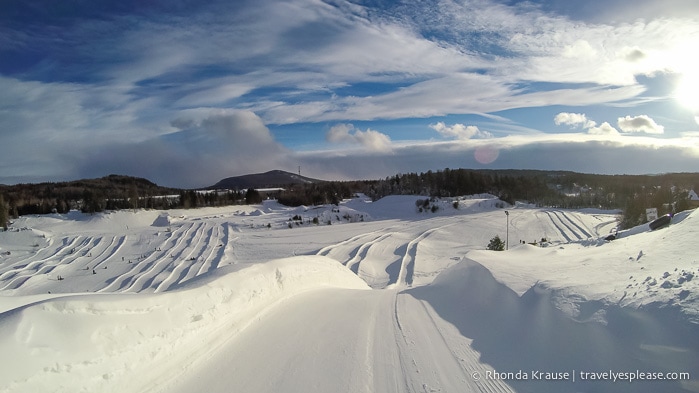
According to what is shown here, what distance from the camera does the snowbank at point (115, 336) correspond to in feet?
10.9

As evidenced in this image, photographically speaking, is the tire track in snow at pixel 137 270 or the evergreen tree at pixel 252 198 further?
the evergreen tree at pixel 252 198

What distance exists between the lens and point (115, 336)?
4031 millimetres

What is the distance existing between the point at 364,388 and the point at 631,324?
2.97m

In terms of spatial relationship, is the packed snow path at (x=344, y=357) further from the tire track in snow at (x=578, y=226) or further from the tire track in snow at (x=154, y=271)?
the tire track in snow at (x=578, y=226)

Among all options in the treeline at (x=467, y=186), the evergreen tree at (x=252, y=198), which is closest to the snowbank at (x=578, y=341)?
the treeline at (x=467, y=186)

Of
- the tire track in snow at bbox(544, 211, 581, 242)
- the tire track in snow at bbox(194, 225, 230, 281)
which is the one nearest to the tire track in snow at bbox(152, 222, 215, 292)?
the tire track in snow at bbox(194, 225, 230, 281)

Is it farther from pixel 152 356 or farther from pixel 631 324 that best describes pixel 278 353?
pixel 631 324

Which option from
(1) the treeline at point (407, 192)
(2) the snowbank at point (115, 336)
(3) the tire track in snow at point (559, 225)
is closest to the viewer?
(2) the snowbank at point (115, 336)

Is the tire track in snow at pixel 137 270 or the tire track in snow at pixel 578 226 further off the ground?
the tire track in snow at pixel 137 270

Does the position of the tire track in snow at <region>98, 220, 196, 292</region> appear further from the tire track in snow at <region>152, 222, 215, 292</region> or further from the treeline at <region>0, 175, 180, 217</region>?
the treeline at <region>0, 175, 180, 217</region>

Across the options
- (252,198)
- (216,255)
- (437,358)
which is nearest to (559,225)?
(216,255)

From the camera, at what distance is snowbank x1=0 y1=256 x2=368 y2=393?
333 cm

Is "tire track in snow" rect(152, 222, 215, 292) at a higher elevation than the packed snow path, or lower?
lower

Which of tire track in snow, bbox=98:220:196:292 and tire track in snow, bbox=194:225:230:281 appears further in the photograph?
tire track in snow, bbox=194:225:230:281
